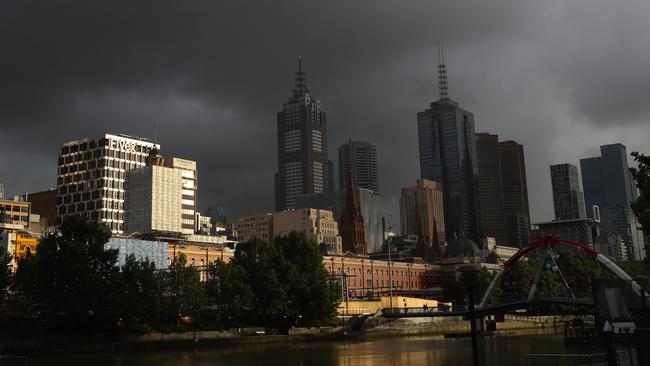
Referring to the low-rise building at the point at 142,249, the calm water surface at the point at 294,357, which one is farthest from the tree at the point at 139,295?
the low-rise building at the point at 142,249

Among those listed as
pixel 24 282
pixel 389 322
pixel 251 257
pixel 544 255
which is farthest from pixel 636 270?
pixel 24 282

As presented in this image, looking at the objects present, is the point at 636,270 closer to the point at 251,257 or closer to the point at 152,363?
the point at 251,257

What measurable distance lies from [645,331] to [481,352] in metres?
21.3

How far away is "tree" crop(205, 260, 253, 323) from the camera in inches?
4245

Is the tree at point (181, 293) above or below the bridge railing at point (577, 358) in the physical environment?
above

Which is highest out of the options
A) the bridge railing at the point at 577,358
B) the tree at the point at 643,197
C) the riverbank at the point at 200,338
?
the tree at the point at 643,197

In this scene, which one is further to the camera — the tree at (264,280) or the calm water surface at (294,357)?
the tree at (264,280)

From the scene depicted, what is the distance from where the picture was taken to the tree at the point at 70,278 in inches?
3477

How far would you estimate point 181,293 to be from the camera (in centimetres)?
10388

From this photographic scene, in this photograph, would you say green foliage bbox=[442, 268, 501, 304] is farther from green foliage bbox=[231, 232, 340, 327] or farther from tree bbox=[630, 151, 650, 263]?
tree bbox=[630, 151, 650, 263]

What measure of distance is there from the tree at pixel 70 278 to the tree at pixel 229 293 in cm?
1934

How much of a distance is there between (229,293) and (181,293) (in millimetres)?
7626

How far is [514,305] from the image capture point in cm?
10112

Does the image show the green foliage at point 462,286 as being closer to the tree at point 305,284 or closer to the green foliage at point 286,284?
the tree at point 305,284
